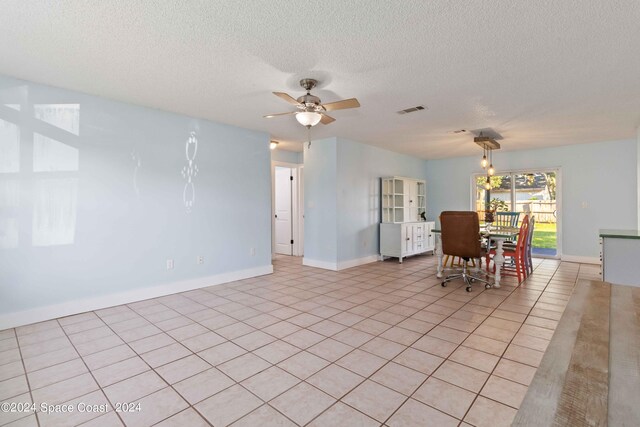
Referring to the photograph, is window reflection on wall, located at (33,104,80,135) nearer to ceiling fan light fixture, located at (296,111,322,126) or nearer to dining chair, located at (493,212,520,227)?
ceiling fan light fixture, located at (296,111,322,126)

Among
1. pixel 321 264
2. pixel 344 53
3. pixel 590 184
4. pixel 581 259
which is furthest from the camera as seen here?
pixel 581 259

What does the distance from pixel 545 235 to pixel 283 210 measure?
19.2 feet

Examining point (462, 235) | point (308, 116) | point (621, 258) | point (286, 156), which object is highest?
point (286, 156)

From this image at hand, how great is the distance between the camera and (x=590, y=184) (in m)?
5.98

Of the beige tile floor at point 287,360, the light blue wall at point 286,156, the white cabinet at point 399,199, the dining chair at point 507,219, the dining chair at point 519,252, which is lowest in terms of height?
the beige tile floor at point 287,360

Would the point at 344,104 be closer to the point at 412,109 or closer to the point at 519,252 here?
the point at 412,109

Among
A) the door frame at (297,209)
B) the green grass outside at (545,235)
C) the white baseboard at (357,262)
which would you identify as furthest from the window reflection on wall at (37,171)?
the green grass outside at (545,235)

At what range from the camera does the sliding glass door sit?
653cm

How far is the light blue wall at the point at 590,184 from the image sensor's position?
564 centimetres

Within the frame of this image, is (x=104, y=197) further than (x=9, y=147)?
Yes

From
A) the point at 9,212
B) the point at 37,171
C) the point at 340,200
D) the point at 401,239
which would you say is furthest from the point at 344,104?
the point at 401,239

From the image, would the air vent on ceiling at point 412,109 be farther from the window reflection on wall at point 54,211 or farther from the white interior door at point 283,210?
the window reflection on wall at point 54,211

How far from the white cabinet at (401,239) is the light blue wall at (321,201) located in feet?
4.42

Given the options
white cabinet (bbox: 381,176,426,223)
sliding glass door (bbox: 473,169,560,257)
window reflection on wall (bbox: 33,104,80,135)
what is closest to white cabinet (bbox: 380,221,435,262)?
white cabinet (bbox: 381,176,426,223)
